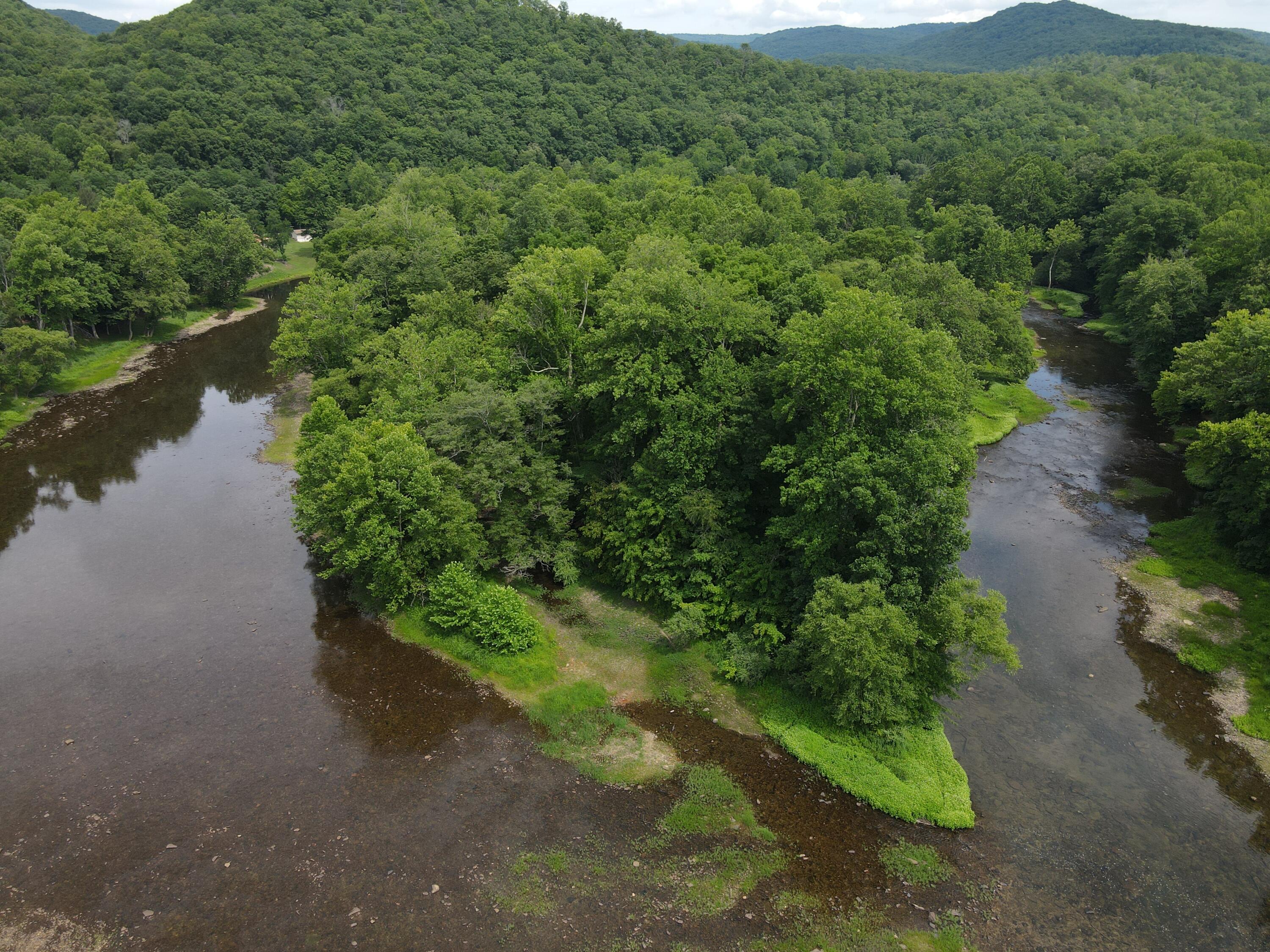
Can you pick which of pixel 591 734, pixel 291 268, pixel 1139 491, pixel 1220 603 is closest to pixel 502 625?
pixel 591 734

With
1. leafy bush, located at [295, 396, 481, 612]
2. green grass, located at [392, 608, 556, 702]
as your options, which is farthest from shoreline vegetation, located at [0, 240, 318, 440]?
green grass, located at [392, 608, 556, 702]

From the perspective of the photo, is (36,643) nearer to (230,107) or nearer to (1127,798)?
(1127,798)

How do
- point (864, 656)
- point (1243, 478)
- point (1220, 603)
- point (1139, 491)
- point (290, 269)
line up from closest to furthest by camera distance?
point (864, 656)
point (1220, 603)
point (1243, 478)
point (1139, 491)
point (290, 269)

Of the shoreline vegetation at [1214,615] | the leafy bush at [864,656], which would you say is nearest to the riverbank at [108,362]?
the leafy bush at [864,656]

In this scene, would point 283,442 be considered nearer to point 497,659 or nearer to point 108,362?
point 108,362

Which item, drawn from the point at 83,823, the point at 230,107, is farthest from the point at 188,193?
the point at 83,823

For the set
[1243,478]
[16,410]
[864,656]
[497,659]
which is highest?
[1243,478]

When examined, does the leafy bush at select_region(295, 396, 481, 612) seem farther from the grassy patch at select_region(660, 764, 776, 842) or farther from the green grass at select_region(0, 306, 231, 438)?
the green grass at select_region(0, 306, 231, 438)
